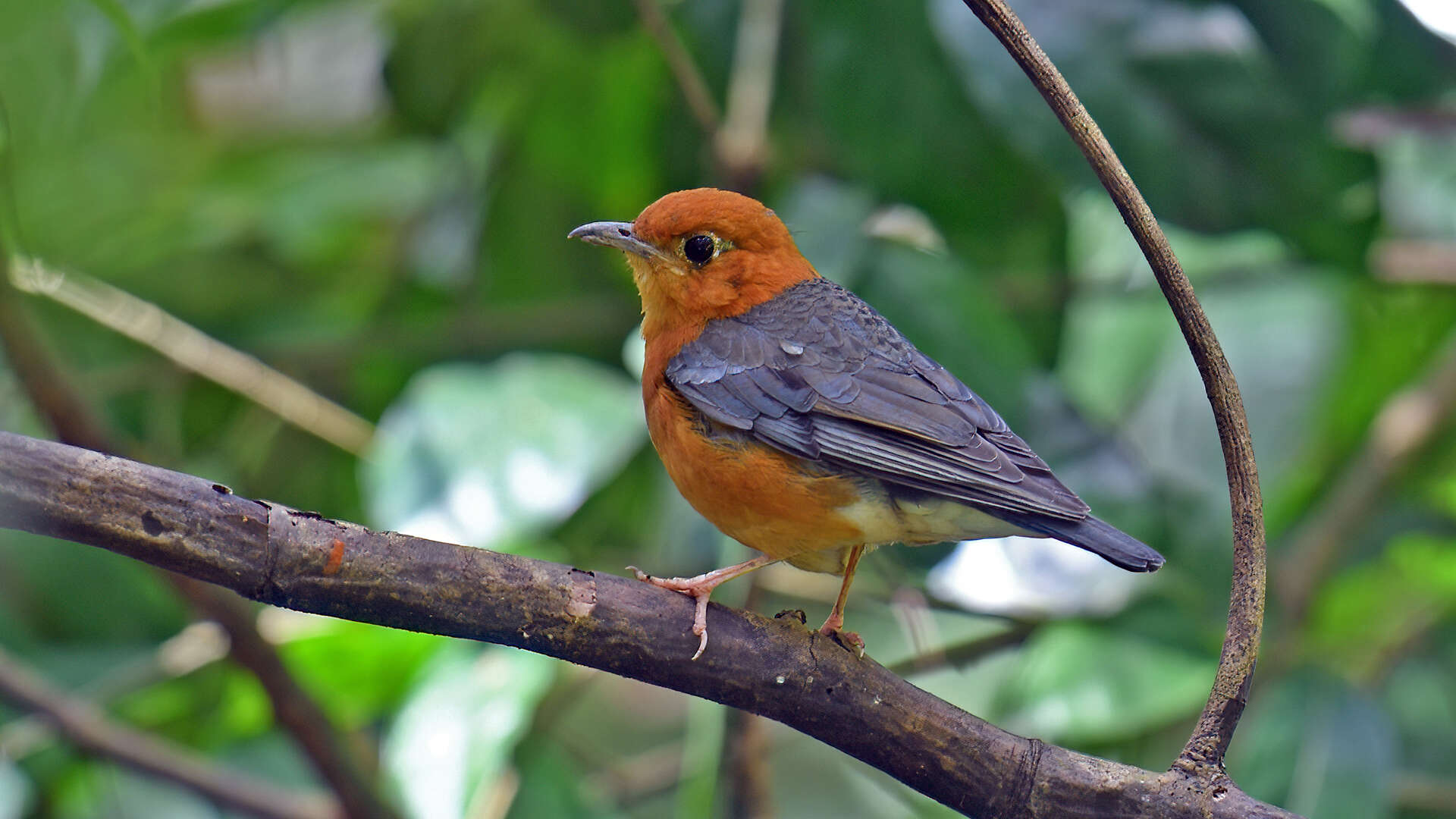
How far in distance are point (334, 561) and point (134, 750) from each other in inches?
98.6

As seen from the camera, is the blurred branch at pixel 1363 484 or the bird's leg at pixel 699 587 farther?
the blurred branch at pixel 1363 484

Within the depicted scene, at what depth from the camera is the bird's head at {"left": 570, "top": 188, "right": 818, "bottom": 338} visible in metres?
3.19

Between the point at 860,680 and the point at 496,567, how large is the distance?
750 millimetres

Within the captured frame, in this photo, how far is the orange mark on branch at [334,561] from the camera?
84.0 inches

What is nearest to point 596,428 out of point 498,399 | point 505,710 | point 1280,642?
point 498,399

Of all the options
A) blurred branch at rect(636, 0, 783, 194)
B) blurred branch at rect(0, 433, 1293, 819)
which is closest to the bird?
blurred branch at rect(0, 433, 1293, 819)

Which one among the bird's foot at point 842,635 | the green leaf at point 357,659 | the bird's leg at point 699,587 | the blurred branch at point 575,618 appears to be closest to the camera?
the blurred branch at point 575,618

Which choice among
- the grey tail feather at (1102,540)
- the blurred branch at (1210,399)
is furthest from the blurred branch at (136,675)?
the blurred branch at (1210,399)

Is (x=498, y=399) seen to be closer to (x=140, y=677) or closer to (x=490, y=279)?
(x=490, y=279)

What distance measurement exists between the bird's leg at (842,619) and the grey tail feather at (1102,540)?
423 mm

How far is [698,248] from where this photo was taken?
10.7 feet

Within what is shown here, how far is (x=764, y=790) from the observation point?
4.09 m

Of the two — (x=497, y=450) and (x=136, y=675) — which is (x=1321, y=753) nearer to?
(x=497, y=450)

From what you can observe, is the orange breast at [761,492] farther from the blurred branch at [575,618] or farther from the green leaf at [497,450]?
the green leaf at [497,450]
